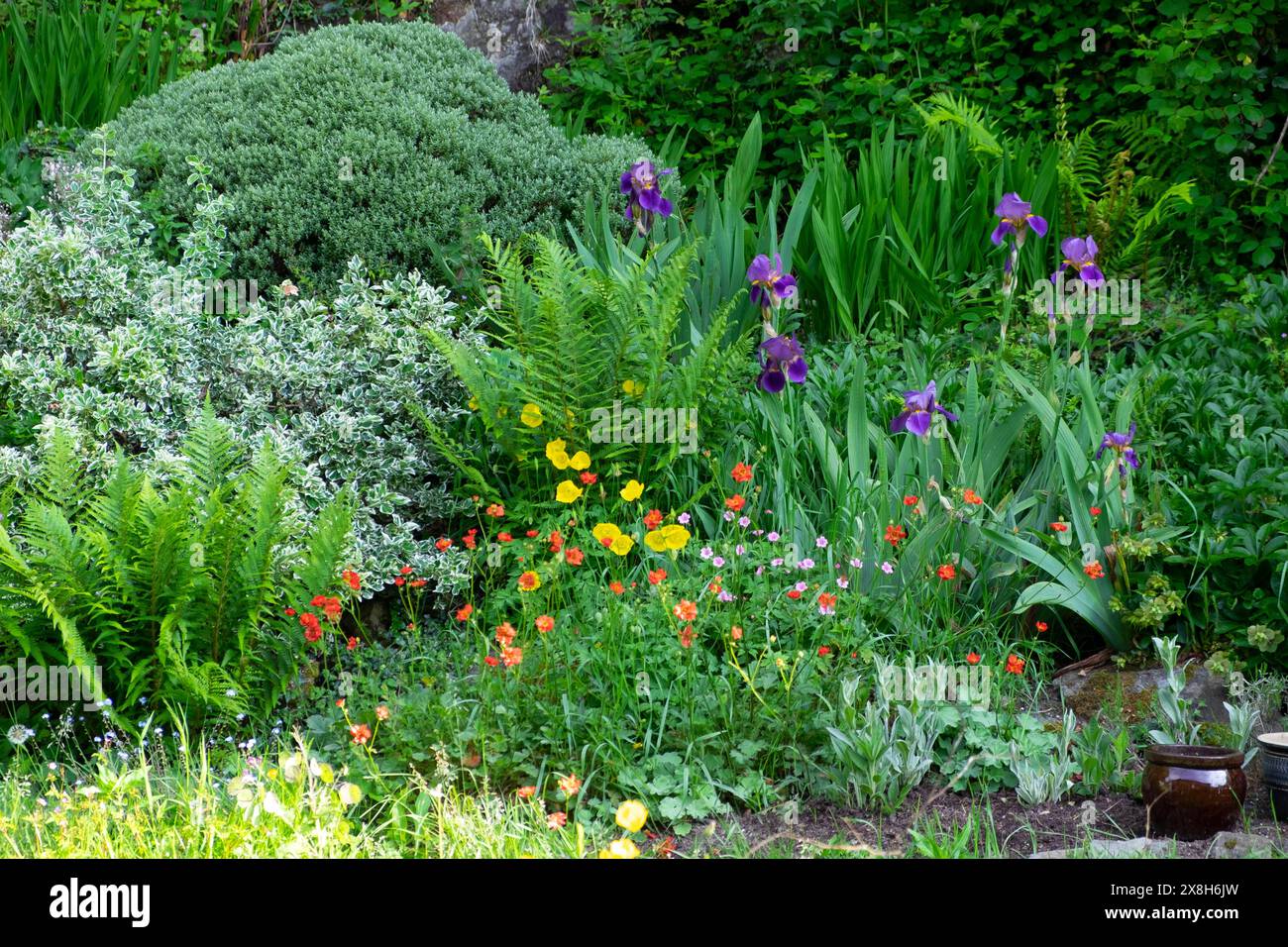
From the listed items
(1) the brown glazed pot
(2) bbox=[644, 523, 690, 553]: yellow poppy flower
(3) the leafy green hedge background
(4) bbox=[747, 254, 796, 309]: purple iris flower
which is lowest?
(1) the brown glazed pot

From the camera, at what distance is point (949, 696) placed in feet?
10.4


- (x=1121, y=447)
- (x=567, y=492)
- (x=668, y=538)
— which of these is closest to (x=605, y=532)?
(x=668, y=538)

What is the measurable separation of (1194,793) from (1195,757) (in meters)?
0.08

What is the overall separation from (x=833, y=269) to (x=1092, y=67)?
9.93 ft

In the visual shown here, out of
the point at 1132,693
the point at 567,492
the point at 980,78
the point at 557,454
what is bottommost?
the point at 1132,693

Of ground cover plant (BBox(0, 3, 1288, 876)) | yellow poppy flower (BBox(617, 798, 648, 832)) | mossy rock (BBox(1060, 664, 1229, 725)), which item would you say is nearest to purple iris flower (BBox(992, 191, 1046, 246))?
ground cover plant (BBox(0, 3, 1288, 876))

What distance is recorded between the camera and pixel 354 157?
5.04m

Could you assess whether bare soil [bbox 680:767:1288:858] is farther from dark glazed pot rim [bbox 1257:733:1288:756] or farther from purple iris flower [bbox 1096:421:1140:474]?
purple iris flower [bbox 1096:421:1140:474]

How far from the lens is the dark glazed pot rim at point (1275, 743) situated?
2859 mm

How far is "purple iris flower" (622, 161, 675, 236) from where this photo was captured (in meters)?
4.62

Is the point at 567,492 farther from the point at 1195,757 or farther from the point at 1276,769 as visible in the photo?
the point at 1276,769

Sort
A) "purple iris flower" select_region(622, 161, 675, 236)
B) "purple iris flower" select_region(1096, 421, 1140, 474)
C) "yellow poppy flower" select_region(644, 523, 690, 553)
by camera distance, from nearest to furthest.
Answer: "yellow poppy flower" select_region(644, 523, 690, 553) → "purple iris flower" select_region(1096, 421, 1140, 474) → "purple iris flower" select_region(622, 161, 675, 236)

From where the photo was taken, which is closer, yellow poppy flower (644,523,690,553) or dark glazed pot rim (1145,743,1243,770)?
dark glazed pot rim (1145,743,1243,770)

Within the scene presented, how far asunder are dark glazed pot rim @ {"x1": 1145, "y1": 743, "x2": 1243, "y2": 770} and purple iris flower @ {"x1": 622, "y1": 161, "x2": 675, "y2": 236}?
266cm
